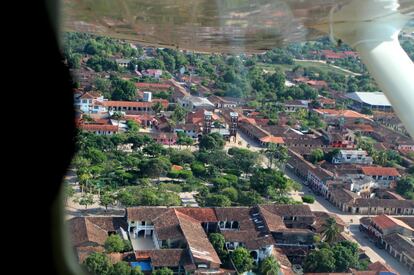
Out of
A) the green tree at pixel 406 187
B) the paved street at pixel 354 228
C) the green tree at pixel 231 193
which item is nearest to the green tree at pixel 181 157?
the paved street at pixel 354 228

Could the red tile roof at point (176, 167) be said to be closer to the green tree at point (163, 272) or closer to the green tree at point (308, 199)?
the green tree at point (308, 199)

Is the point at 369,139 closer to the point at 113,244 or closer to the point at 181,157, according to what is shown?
the point at 181,157

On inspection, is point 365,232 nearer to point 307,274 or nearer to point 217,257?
point 307,274

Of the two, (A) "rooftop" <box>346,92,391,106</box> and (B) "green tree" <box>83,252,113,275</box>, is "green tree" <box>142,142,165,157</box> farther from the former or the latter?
(A) "rooftop" <box>346,92,391,106</box>

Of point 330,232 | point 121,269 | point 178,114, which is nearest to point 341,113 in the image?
point 178,114

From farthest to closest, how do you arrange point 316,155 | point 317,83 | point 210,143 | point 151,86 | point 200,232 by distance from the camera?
point 317,83 < point 151,86 < point 316,155 < point 210,143 < point 200,232

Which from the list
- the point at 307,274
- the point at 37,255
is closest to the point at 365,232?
the point at 307,274
